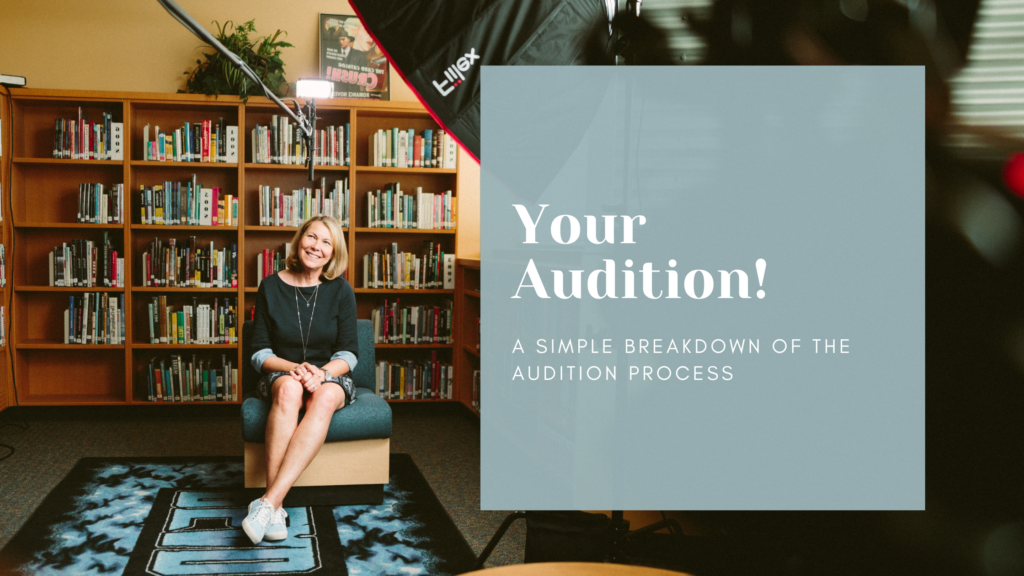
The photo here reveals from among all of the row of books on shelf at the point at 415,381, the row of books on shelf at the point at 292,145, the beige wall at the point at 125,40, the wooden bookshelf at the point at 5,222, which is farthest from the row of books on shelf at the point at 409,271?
the wooden bookshelf at the point at 5,222

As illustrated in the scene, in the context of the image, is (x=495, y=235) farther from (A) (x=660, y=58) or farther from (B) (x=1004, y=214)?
(B) (x=1004, y=214)

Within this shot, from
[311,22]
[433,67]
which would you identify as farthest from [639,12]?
[311,22]

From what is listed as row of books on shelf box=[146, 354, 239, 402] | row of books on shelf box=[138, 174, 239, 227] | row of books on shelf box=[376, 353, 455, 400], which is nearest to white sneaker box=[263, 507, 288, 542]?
row of books on shelf box=[376, 353, 455, 400]

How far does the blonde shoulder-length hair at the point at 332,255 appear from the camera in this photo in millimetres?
2850

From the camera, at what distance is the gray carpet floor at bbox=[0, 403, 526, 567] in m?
2.58

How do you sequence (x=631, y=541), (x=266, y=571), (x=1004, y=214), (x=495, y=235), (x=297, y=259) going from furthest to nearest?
1. (x=495, y=235)
2. (x=297, y=259)
3. (x=266, y=571)
4. (x=631, y=541)
5. (x=1004, y=214)

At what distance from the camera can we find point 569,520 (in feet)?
4.93

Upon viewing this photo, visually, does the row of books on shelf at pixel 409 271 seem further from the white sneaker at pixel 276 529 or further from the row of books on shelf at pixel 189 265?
the white sneaker at pixel 276 529

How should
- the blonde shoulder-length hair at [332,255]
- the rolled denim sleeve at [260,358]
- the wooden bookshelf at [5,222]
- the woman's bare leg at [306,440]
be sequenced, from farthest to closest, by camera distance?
the wooden bookshelf at [5,222] < the blonde shoulder-length hair at [332,255] < the rolled denim sleeve at [260,358] < the woman's bare leg at [306,440]

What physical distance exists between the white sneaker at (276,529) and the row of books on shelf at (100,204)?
2.48 metres

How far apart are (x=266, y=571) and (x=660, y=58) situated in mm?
1807

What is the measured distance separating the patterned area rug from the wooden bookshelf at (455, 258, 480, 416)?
4.07 feet

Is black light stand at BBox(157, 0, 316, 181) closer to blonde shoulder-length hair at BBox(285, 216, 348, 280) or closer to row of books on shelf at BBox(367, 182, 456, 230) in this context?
blonde shoulder-length hair at BBox(285, 216, 348, 280)

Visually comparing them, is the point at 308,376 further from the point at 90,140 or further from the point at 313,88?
the point at 90,140
